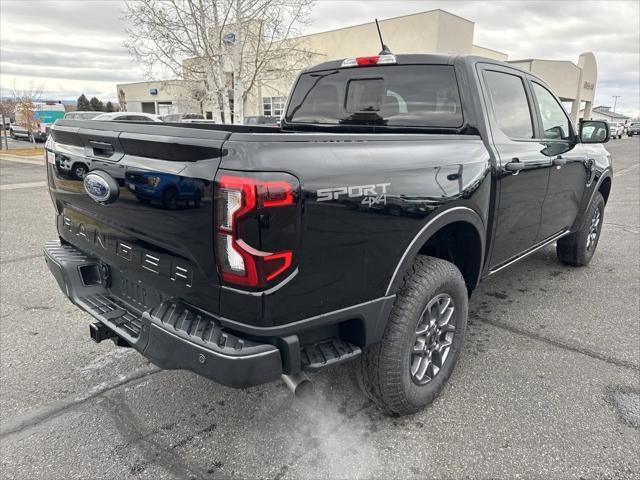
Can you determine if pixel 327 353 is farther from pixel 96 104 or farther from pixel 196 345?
pixel 96 104

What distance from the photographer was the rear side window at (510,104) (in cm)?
325

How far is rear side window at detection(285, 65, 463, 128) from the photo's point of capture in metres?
3.17

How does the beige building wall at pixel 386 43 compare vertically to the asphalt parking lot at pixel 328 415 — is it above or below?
above

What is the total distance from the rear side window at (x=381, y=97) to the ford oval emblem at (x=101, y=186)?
76.0 inches

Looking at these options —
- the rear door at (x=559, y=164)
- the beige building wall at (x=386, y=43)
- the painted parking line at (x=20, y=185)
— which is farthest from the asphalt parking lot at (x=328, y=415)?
the beige building wall at (x=386, y=43)

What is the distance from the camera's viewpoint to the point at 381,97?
345cm

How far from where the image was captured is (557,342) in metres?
3.55

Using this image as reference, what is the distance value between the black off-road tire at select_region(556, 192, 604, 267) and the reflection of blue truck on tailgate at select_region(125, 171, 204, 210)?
4.41m

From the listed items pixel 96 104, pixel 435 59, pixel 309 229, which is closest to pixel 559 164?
pixel 435 59

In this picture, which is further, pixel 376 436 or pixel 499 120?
pixel 499 120

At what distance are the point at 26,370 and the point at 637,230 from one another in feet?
26.3

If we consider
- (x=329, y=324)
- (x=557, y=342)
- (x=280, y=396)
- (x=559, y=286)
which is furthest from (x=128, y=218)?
(x=559, y=286)

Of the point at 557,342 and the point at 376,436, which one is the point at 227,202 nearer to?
the point at 376,436

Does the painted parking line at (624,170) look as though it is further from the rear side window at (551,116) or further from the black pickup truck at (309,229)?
the black pickup truck at (309,229)
